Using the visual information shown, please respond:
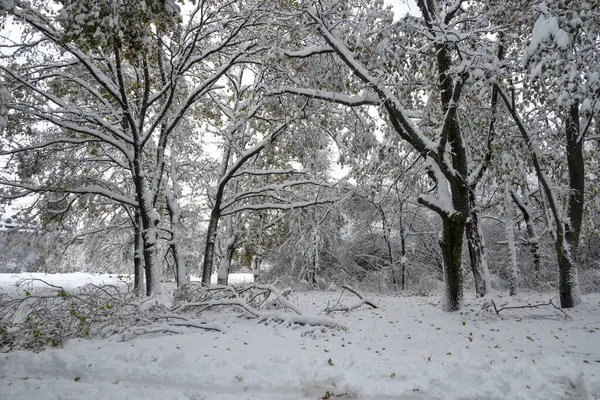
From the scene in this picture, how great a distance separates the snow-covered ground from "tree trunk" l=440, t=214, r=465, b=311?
180cm

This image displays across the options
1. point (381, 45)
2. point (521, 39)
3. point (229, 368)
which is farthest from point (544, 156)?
point (229, 368)

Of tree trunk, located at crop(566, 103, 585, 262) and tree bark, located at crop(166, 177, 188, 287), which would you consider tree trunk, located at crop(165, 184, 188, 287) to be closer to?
tree bark, located at crop(166, 177, 188, 287)


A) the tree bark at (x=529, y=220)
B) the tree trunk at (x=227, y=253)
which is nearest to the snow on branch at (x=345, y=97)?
the tree trunk at (x=227, y=253)

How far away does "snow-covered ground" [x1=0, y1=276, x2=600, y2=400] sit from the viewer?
12.6 ft

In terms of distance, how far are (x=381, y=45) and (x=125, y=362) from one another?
6712 millimetres

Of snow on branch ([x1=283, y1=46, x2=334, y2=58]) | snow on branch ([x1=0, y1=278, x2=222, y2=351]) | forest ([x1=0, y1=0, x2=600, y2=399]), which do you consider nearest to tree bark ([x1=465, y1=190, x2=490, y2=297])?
forest ([x1=0, y1=0, x2=600, y2=399])

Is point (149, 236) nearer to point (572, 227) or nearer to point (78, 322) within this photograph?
point (78, 322)

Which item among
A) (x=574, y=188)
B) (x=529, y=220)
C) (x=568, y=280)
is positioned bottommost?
(x=568, y=280)

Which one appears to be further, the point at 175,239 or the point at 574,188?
the point at 175,239

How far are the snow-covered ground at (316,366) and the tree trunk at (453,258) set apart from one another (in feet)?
5.90

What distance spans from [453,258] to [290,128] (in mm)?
6570

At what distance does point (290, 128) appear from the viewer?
38.4 feet

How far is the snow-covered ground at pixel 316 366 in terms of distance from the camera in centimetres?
385

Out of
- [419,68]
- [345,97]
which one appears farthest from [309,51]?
[419,68]
